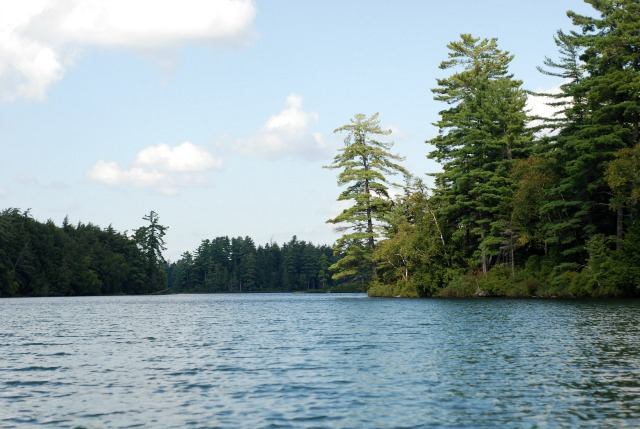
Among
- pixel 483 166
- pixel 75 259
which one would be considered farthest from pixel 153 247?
pixel 483 166

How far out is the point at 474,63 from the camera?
268 feet

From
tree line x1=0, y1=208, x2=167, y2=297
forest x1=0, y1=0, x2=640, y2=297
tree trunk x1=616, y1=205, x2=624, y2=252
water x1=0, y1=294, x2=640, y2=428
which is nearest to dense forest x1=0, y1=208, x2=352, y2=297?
tree line x1=0, y1=208, x2=167, y2=297

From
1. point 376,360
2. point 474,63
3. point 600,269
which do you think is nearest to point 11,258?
point 474,63

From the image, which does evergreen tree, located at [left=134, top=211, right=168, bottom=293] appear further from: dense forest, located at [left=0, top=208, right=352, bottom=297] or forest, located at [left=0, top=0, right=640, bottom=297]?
forest, located at [left=0, top=0, right=640, bottom=297]

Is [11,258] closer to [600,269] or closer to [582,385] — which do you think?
[600,269]

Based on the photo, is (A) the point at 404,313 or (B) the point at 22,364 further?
(A) the point at 404,313

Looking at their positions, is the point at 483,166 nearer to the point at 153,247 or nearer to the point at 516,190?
the point at 516,190

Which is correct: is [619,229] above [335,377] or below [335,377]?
above

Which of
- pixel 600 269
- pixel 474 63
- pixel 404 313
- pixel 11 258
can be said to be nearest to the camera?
pixel 404 313

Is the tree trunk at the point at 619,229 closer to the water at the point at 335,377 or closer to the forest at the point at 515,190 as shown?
the forest at the point at 515,190

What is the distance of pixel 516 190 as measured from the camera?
215 ft

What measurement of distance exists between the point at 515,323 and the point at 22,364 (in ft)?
74.4

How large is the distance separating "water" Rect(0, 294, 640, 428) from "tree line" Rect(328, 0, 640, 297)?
22538mm

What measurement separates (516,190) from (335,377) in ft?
166
